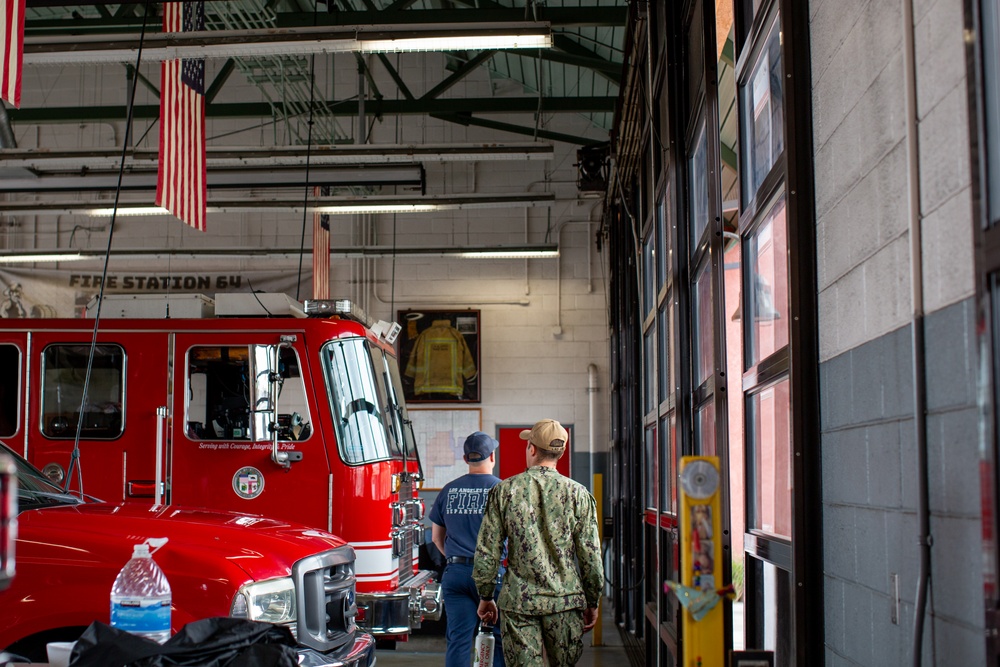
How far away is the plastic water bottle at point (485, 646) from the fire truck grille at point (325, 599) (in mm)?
686

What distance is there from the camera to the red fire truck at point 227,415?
8.55 metres

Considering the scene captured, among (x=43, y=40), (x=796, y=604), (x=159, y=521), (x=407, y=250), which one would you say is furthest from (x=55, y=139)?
(x=796, y=604)

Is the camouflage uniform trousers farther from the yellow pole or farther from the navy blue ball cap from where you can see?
the yellow pole

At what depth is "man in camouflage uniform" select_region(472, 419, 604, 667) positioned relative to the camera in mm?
4977

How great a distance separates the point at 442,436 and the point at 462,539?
11723mm

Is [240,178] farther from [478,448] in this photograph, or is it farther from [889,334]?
[889,334]

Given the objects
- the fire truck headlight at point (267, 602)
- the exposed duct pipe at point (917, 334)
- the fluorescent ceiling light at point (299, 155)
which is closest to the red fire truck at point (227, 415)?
the fluorescent ceiling light at point (299, 155)

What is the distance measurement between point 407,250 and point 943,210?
15.1 metres

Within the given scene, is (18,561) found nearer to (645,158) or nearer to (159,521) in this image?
(159,521)

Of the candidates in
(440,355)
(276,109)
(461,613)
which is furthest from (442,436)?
(461,613)

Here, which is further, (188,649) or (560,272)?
(560,272)

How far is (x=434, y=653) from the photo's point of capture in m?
10.1

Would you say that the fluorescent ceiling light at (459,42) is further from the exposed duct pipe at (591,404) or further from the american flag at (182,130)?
the exposed duct pipe at (591,404)

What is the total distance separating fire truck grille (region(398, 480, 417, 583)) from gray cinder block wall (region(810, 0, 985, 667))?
589 centimetres
